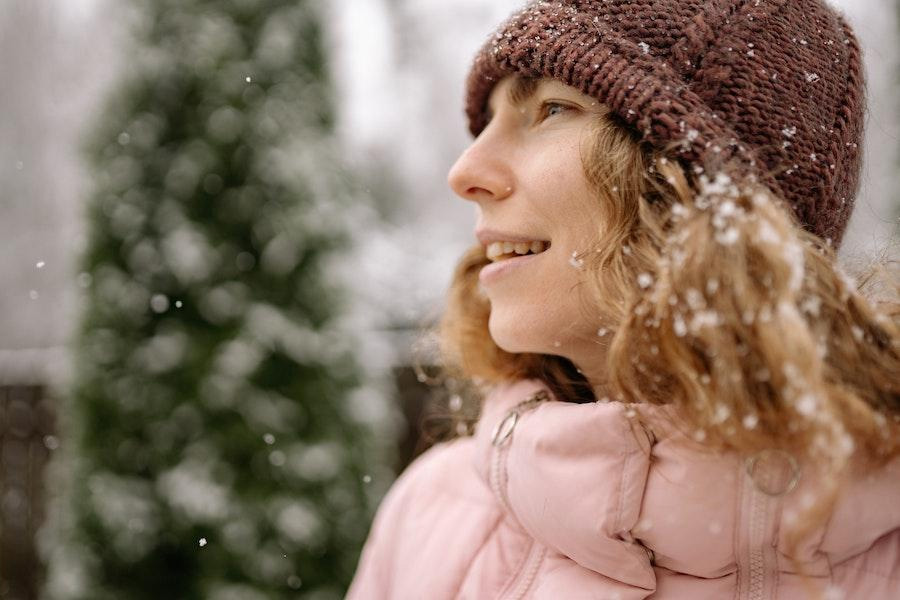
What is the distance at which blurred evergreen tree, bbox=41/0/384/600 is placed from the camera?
2990 millimetres

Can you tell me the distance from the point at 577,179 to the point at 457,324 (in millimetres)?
596

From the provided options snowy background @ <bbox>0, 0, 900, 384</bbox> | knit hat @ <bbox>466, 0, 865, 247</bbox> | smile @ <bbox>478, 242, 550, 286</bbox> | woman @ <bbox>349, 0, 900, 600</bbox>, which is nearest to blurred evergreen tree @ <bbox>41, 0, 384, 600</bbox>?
snowy background @ <bbox>0, 0, 900, 384</bbox>

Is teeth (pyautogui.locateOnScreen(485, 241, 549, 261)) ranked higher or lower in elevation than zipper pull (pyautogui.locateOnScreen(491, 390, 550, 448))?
higher

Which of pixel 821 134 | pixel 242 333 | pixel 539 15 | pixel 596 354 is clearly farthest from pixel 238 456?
pixel 821 134

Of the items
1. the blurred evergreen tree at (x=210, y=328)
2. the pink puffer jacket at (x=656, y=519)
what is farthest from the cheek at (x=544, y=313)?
the blurred evergreen tree at (x=210, y=328)

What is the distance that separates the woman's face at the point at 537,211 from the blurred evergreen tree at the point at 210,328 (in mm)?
1873

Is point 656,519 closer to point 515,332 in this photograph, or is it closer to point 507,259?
point 515,332

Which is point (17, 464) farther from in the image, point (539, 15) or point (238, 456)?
point (539, 15)

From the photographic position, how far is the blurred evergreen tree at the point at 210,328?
118 inches

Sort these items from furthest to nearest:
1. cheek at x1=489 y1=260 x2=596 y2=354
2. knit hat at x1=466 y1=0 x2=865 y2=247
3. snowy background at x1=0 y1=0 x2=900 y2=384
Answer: snowy background at x1=0 y1=0 x2=900 y2=384 → cheek at x1=489 y1=260 x2=596 y2=354 → knit hat at x1=466 y1=0 x2=865 y2=247

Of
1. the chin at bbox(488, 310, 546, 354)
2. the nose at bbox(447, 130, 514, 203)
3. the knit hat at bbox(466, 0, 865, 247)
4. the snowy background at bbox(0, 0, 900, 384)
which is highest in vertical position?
the knit hat at bbox(466, 0, 865, 247)

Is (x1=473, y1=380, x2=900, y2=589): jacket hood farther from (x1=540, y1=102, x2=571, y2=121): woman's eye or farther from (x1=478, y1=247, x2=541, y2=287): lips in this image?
(x1=540, y1=102, x2=571, y2=121): woman's eye

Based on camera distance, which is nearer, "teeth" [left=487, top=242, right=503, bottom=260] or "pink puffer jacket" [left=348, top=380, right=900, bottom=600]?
"pink puffer jacket" [left=348, top=380, right=900, bottom=600]

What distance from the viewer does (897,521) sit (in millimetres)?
1023
